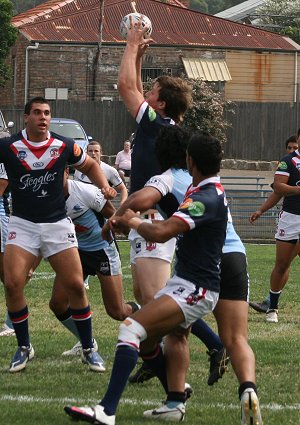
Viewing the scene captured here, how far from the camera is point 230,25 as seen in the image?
55.8 m

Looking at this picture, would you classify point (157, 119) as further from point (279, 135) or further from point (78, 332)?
point (279, 135)

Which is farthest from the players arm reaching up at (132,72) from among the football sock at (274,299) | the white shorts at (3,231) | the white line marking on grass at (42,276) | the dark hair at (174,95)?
the white line marking on grass at (42,276)

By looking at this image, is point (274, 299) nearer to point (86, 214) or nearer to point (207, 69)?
point (86, 214)

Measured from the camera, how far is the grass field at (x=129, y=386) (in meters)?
7.43

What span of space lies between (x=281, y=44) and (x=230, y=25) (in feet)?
10.7

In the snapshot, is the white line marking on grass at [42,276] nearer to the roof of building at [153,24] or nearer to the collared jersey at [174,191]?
the collared jersey at [174,191]

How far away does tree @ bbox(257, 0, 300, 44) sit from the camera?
8262 cm

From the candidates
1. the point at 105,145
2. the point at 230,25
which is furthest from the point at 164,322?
the point at 230,25

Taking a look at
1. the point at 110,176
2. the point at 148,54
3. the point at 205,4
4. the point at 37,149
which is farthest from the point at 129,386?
the point at 205,4

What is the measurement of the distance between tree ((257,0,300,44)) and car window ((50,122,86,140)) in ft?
159

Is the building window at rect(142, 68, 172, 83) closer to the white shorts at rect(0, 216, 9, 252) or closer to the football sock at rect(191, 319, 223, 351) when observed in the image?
the white shorts at rect(0, 216, 9, 252)

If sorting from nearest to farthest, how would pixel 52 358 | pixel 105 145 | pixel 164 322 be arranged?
pixel 164 322 < pixel 52 358 < pixel 105 145

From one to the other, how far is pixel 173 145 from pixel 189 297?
1.23 m

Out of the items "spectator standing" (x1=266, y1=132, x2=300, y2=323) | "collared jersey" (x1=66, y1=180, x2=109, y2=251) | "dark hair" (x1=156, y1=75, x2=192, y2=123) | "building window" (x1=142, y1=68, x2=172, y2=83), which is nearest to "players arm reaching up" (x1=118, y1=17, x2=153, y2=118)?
"dark hair" (x1=156, y1=75, x2=192, y2=123)
